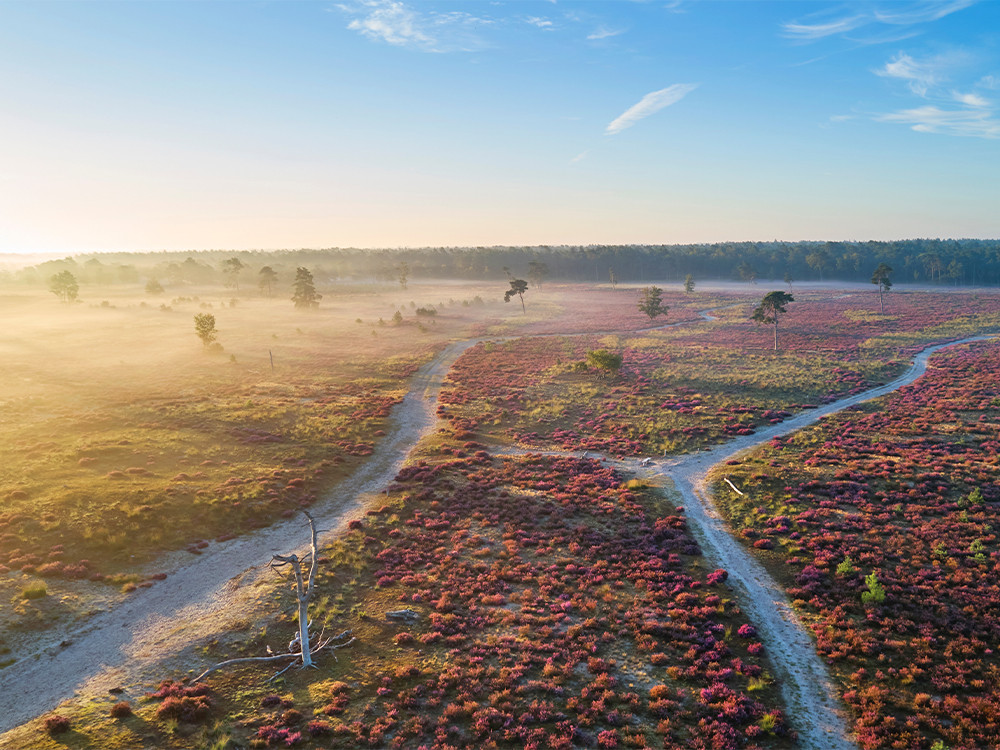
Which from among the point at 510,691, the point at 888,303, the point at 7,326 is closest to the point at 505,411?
the point at 510,691

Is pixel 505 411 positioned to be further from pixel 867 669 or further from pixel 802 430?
pixel 867 669

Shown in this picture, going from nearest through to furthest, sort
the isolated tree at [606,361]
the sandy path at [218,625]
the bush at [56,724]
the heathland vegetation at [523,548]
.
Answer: the bush at [56,724]
the heathland vegetation at [523,548]
the sandy path at [218,625]
the isolated tree at [606,361]

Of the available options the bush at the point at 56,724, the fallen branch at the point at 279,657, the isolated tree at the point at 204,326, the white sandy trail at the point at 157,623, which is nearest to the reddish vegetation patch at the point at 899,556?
the fallen branch at the point at 279,657

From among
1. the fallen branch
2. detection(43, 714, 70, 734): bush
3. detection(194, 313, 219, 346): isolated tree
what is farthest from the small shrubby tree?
detection(194, 313, 219, 346): isolated tree

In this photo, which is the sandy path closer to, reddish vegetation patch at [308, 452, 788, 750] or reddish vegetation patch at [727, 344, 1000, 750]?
reddish vegetation patch at [727, 344, 1000, 750]

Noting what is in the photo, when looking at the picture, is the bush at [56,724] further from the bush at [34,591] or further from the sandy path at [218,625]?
the bush at [34,591]

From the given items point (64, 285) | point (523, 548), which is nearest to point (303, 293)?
point (64, 285)
